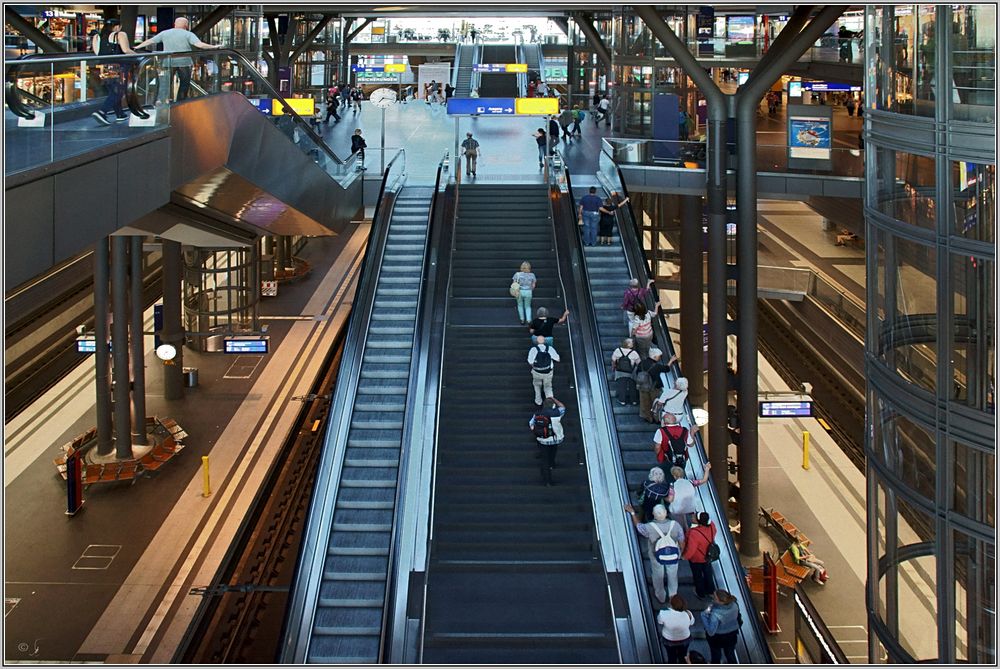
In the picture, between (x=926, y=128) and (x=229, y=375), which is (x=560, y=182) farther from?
(x=926, y=128)

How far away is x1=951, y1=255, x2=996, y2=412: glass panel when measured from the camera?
27.9 feet

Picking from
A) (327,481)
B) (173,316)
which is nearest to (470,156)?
(173,316)

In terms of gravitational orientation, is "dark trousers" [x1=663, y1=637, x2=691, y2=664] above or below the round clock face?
below

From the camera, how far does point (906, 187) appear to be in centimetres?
980

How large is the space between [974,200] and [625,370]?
7193mm

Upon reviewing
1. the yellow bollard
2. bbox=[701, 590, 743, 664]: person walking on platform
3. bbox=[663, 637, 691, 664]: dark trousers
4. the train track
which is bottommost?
the train track

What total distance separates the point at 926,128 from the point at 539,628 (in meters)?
6.21

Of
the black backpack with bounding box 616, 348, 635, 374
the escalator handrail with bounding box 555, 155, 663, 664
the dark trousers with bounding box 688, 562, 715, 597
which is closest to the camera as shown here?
the escalator handrail with bounding box 555, 155, 663, 664

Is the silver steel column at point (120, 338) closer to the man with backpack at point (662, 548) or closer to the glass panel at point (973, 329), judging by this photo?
the man with backpack at point (662, 548)

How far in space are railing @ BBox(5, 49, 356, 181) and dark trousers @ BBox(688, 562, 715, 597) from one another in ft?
24.1

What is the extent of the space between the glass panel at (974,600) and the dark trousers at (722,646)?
87.0 inches

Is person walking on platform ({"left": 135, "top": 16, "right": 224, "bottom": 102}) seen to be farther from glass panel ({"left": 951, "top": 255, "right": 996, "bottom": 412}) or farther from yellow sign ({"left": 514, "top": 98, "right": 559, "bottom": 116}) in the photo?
yellow sign ({"left": 514, "top": 98, "right": 559, "bottom": 116})

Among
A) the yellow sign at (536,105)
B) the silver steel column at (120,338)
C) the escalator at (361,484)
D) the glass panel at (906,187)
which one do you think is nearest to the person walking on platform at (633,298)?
the escalator at (361,484)

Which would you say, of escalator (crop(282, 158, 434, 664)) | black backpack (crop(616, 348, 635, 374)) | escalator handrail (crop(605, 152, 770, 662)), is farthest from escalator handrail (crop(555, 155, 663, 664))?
escalator (crop(282, 158, 434, 664))
